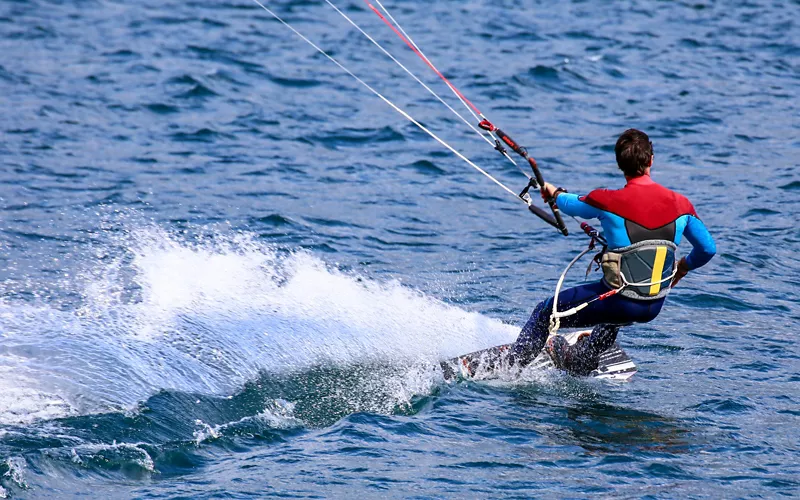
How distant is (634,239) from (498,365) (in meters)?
1.68

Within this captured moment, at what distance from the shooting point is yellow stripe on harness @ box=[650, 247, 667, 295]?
739cm

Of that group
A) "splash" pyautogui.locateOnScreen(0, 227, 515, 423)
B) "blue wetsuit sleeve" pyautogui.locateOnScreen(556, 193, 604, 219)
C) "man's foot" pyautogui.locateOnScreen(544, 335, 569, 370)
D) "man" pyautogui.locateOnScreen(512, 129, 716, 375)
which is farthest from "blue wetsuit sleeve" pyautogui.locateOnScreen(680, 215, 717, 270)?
"splash" pyautogui.locateOnScreen(0, 227, 515, 423)

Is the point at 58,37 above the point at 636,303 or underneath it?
underneath

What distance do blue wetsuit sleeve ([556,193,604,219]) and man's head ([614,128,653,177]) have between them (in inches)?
13.5

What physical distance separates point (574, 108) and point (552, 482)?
1266 centimetres

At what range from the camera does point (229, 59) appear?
822 inches

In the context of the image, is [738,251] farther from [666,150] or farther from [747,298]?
[666,150]

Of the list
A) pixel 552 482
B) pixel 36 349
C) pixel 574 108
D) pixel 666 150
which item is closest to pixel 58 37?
pixel 574 108

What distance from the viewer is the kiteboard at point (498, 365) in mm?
8422

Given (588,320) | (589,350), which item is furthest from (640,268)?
(589,350)

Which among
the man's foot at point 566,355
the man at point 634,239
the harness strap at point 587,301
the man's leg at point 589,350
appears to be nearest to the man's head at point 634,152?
the man at point 634,239

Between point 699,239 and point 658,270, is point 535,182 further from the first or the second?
point 699,239

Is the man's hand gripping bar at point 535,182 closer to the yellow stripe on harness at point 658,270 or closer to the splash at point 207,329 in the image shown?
the yellow stripe on harness at point 658,270

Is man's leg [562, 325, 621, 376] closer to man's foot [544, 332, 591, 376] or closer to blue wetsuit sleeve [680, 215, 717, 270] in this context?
man's foot [544, 332, 591, 376]
